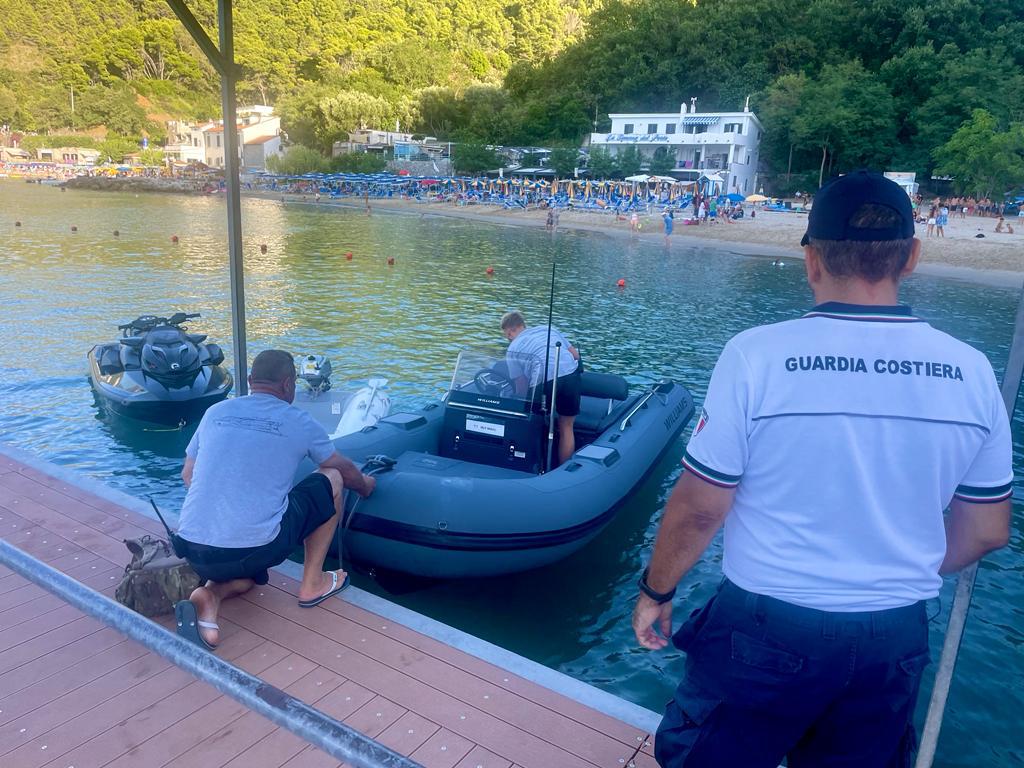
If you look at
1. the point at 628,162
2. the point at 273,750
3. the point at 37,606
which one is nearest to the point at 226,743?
the point at 273,750

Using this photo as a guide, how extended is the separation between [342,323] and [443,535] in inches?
419

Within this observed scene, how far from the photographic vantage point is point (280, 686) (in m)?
3.05

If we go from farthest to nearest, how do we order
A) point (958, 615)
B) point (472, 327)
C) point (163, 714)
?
1. point (472, 327)
2. point (163, 714)
3. point (958, 615)

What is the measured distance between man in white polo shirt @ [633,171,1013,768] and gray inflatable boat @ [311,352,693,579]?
9.65 ft

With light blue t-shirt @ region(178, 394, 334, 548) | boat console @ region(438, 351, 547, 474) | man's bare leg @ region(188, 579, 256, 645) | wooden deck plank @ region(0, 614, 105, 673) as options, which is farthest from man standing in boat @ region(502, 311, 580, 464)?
wooden deck plank @ region(0, 614, 105, 673)

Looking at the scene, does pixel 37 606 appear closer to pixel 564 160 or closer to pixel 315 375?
pixel 315 375

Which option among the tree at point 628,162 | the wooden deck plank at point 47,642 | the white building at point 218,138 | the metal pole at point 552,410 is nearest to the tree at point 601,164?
the tree at point 628,162

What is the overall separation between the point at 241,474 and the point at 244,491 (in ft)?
0.26

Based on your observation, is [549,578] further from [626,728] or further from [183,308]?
[183,308]

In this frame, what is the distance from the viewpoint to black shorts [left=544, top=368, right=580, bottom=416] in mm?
5699

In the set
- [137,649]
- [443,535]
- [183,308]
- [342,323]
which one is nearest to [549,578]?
[443,535]

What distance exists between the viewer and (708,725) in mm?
1629

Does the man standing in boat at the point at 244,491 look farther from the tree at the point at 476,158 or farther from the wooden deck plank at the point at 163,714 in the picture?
the tree at the point at 476,158

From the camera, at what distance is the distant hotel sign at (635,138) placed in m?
54.3
